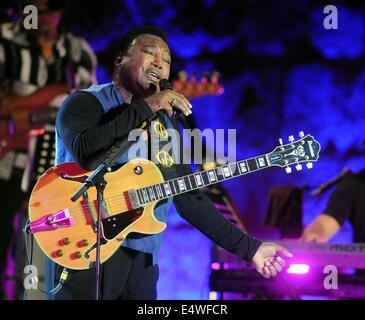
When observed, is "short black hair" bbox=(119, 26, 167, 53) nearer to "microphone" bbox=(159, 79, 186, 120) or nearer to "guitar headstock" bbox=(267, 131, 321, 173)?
"microphone" bbox=(159, 79, 186, 120)

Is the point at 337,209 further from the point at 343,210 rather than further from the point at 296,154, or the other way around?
the point at 296,154

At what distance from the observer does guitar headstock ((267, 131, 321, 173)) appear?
3.08 meters

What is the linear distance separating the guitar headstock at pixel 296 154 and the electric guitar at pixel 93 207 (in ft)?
0.40

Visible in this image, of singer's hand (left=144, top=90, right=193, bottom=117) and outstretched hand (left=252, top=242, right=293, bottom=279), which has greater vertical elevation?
singer's hand (left=144, top=90, right=193, bottom=117)

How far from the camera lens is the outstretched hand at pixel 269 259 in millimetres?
2984

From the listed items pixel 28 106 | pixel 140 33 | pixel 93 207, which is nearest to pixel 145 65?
pixel 140 33

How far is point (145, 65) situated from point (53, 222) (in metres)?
0.88

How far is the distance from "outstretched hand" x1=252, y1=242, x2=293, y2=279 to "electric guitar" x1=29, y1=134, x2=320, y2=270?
0.38 meters

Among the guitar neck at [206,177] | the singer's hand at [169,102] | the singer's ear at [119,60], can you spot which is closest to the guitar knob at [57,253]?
the guitar neck at [206,177]

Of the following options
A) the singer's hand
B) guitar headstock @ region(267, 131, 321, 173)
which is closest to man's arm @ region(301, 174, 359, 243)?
guitar headstock @ region(267, 131, 321, 173)

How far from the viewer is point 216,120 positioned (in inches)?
270
